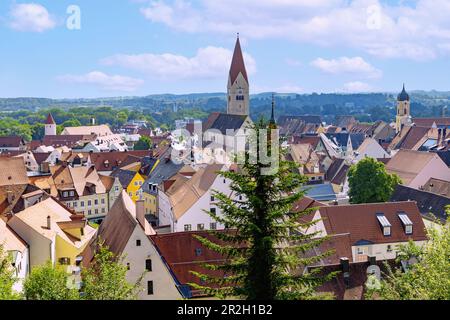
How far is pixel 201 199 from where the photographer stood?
37.2 metres

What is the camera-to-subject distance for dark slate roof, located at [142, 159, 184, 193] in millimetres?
47531

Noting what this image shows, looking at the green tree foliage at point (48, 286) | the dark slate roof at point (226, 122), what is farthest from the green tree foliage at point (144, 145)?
the green tree foliage at point (48, 286)

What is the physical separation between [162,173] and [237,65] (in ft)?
184

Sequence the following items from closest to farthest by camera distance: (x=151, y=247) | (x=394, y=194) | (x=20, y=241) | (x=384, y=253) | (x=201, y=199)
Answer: (x=151, y=247), (x=20, y=241), (x=384, y=253), (x=201, y=199), (x=394, y=194)

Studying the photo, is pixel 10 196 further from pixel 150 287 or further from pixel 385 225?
pixel 385 225

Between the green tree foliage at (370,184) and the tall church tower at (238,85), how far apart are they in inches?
2191

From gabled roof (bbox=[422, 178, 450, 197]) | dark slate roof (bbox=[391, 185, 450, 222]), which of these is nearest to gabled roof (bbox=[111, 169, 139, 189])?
dark slate roof (bbox=[391, 185, 450, 222])

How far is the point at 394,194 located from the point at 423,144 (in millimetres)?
46212

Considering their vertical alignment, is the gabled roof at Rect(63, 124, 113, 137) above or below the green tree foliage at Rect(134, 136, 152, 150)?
above

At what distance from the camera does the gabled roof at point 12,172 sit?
42.8 meters

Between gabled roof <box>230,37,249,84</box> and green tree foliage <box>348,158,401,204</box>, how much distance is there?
58.2 meters

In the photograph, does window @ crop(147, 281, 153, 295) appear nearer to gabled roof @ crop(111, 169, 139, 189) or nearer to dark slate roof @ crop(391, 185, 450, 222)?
dark slate roof @ crop(391, 185, 450, 222)
